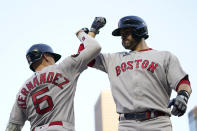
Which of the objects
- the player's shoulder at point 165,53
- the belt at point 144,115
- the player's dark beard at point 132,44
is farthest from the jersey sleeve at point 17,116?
the player's shoulder at point 165,53

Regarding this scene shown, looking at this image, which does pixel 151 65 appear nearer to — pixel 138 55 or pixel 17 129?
pixel 138 55

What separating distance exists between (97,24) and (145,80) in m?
1.73

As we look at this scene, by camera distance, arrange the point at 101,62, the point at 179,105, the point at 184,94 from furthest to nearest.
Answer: the point at 101,62, the point at 184,94, the point at 179,105

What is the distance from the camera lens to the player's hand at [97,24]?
8.18 m

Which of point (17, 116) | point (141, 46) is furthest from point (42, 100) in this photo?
point (141, 46)

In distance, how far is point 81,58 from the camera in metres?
7.55

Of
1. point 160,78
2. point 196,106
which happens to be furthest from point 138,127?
point 196,106

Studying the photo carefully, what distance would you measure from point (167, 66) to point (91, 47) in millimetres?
1511

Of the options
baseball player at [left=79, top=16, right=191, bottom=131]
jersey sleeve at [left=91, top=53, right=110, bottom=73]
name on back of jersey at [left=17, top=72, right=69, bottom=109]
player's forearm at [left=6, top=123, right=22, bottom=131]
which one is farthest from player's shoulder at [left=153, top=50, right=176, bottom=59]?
player's forearm at [left=6, top=123, right=22, bottom=131]

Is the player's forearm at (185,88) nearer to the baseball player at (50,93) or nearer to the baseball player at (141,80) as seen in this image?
the baseball player at (141,80)

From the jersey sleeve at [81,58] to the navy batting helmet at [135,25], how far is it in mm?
690

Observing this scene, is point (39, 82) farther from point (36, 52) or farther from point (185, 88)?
point (185, 88)

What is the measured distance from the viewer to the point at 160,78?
729 cm

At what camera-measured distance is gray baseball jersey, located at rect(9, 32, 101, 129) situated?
735 centimetres
